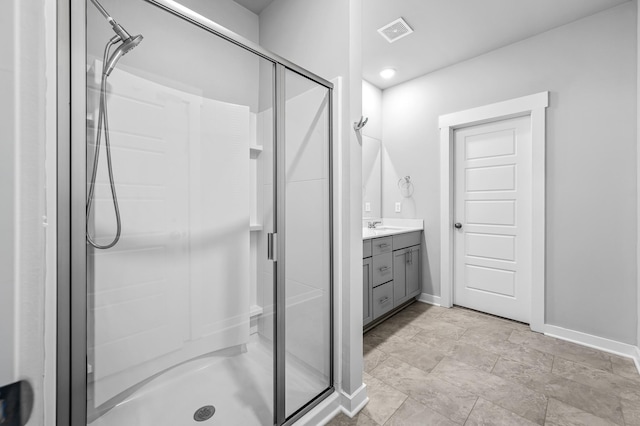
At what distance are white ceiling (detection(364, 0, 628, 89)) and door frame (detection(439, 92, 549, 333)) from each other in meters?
0.55

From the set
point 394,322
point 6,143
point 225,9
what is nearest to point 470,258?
point 394,322

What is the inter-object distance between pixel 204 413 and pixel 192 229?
88cm

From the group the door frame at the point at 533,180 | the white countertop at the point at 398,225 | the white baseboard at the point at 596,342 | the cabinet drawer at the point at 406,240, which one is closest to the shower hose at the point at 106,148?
the cabinet drawer at the point at 406,240

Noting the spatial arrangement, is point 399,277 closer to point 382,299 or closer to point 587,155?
point 382,299

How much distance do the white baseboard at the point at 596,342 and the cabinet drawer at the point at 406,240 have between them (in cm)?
131

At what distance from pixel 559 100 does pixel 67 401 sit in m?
3.47

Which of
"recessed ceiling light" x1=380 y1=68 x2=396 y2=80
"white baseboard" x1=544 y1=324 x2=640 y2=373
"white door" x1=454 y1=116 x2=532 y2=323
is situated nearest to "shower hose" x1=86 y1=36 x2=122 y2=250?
"recessed ceiling light" x1=380 y1=68 x2=396 y2=80

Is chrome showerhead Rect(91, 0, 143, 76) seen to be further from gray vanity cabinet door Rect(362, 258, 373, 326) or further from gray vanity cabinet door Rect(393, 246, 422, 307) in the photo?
gray vanity cabinet door Rect(393, 246, 422, 307)

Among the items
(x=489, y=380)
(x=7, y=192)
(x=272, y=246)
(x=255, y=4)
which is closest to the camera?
(x=7, y=192)

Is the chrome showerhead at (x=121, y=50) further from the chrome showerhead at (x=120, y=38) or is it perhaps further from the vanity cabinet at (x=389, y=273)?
the vanity cabinet at (x=389, y=273)

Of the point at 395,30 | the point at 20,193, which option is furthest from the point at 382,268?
the point at 20,193

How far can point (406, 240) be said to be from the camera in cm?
290

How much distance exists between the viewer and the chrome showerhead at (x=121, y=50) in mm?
914

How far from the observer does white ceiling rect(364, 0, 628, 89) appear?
209 cm
